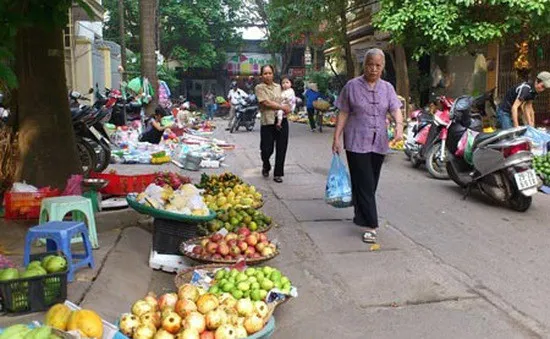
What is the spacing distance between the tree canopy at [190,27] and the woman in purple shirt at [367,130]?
30.9 metres

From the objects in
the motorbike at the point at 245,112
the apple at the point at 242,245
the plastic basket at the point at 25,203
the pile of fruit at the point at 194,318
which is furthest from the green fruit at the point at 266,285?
the motorbike at the point at 245,112

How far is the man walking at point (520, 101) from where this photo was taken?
908 cm

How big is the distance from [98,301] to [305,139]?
1275 centimetres

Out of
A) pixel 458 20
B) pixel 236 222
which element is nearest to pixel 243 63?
pixel 458 20

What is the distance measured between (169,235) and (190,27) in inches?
1257

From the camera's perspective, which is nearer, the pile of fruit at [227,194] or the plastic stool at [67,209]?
the plastic stool at [67,209]

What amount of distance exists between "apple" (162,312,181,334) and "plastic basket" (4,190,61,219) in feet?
9.20

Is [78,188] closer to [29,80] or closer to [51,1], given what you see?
[29,80]

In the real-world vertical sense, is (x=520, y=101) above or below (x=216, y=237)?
above

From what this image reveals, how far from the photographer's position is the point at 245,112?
19328 mm

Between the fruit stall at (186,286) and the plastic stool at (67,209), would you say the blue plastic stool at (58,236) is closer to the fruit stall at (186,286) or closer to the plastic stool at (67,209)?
the fruit stall at (186,286)

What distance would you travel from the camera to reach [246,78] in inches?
1624

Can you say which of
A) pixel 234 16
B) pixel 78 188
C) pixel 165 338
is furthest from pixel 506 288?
pixel 234 16

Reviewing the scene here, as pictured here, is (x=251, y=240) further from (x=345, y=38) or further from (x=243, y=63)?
(x=243, y=63)
